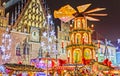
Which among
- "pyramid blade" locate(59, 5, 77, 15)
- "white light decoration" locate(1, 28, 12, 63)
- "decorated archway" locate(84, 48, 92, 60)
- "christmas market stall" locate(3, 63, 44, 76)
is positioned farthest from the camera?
"white light decoration" locate(1, 28, 12, 63)

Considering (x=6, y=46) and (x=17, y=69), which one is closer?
(x=17, y=69)

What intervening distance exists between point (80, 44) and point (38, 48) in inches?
520

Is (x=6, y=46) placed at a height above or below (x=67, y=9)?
below

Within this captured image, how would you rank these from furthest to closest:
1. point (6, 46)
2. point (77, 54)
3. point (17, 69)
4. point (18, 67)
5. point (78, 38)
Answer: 1. point (6, 46)
2. point (78, 38)
3. point (77, 54)
4. point (18, 67)
5. point (17, 69)

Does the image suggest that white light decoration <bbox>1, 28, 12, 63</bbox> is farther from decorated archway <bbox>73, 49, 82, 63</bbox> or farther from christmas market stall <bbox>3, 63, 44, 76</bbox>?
christmas market stall <bbox>3, 63, 44, 76</bbox>

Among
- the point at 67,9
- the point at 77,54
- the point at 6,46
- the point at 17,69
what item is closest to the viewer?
the point at 17,69

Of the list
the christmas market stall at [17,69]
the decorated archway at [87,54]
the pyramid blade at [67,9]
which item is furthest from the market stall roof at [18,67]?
the pyramid blade at [67,9]

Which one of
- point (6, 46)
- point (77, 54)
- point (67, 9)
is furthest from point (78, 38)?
point (6, 46)

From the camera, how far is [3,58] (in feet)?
112

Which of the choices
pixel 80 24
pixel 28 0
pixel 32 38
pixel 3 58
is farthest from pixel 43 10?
pixel 80 24

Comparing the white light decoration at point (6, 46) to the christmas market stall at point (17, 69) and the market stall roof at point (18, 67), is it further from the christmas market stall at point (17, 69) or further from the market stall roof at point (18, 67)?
the market stall roof at point (18, 67)

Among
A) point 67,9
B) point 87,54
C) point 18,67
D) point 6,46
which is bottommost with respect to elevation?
point 18,67

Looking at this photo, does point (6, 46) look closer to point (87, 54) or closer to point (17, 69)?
point (87, 54)

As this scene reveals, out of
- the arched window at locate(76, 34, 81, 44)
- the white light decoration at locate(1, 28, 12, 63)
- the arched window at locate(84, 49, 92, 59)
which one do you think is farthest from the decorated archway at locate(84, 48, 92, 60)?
the white light decoration at locate(1, 28, 12, 63)
